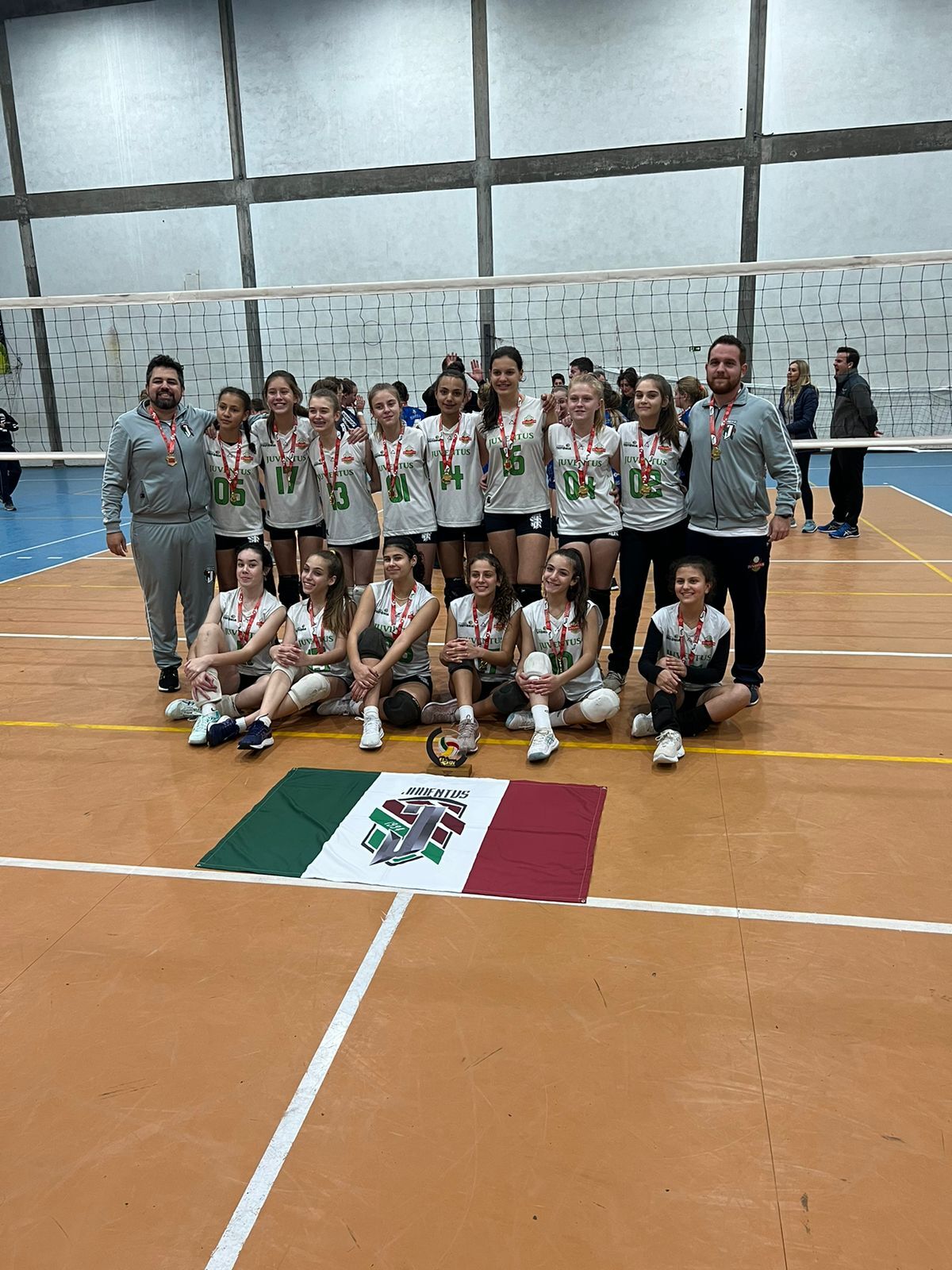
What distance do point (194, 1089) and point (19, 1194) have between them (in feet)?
1.46

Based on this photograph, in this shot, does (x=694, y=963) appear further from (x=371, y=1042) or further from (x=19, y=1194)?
(x=19, y=1194)

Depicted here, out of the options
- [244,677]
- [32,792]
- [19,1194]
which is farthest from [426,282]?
[19,1194]

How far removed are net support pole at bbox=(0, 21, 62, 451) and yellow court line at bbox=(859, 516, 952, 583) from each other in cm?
1512

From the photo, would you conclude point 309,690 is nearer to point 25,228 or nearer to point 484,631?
point 484,631

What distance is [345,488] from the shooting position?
519 centimetres

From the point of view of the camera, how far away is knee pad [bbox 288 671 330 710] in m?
4.80

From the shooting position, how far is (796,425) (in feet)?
32.5

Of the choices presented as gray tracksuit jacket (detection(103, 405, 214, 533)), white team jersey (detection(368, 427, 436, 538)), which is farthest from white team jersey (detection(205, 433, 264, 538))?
white team jersey (detection(368, 427, 436, 538))

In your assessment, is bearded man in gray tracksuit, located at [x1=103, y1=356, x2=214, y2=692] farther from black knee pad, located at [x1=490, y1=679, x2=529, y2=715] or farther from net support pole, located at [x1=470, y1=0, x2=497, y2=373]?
net support pole, located at [x1=470, y1=0, x2=497, y2=373]

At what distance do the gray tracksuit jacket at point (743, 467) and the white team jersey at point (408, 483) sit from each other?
154cm

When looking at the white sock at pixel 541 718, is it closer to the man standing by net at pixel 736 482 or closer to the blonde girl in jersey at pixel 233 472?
the man standing by net at pixel 736 482

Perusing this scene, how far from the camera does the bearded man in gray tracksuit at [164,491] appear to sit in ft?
16.7

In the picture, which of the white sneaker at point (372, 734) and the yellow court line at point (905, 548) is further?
the yellow court line at point (905, 548)

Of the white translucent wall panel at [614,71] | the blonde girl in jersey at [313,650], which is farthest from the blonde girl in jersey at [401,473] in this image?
the white translucent wall panel at [614,71]
